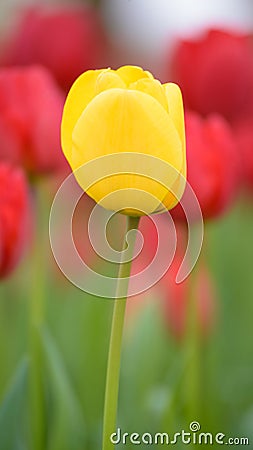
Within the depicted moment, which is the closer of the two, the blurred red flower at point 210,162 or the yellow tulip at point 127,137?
the yellow tulip at point 127,137

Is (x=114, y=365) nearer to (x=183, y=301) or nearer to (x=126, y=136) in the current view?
(x=126, y=136)

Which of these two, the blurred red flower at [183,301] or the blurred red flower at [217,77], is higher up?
the blurred red flower at [217,77]

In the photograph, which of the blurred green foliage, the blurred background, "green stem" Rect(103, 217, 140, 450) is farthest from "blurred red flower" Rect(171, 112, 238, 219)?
"green stem" Rect(103, 217, 140, 450)

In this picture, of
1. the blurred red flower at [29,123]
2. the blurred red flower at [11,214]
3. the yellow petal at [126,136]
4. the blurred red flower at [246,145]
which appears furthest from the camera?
the blurred red flower at [246,145]

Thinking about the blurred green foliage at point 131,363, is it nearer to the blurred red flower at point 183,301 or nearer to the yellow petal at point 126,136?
the blurred red flower at point 183,301

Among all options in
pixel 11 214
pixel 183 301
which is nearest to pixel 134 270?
pixel 183 301

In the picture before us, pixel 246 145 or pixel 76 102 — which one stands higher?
pixel 246 145

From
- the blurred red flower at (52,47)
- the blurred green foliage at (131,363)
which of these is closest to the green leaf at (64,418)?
the blurred green foliage at (131,363)
